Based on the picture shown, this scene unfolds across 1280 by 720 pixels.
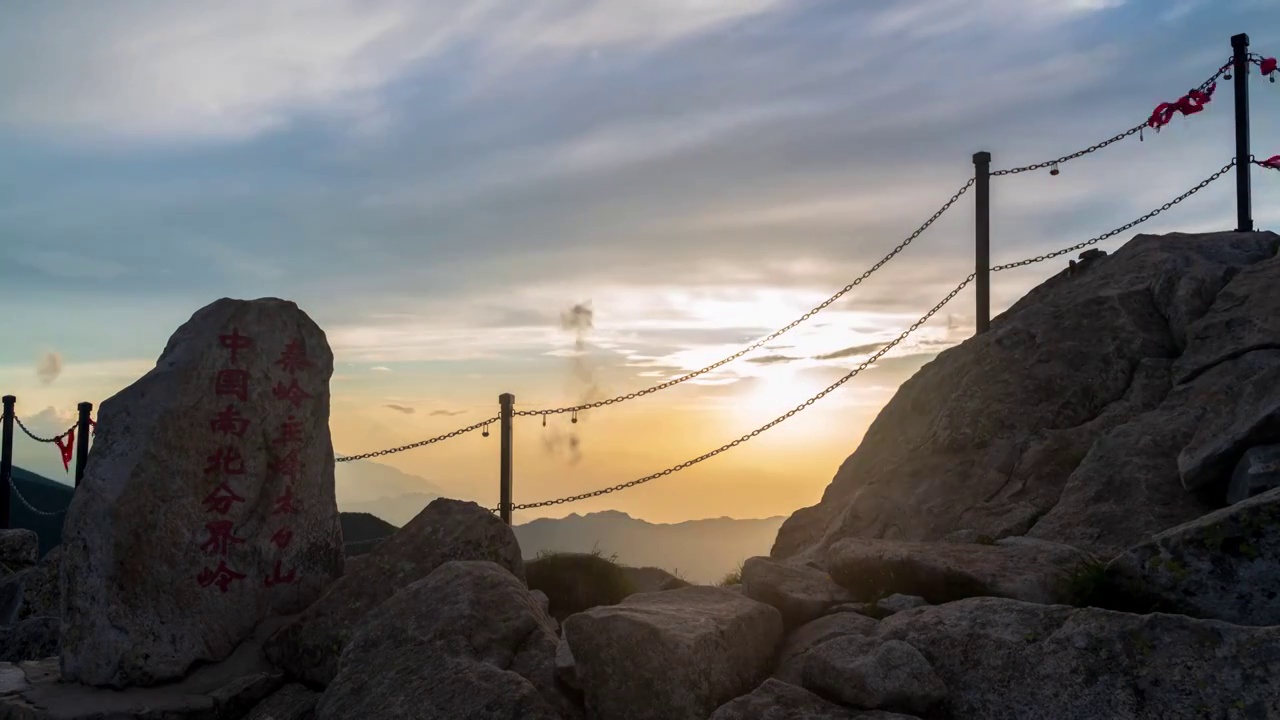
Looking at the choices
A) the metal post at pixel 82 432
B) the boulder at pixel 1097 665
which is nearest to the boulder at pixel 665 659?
the boulder at pixel 1097 665

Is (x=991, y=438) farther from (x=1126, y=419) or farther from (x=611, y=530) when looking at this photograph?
(x=611, y=530)

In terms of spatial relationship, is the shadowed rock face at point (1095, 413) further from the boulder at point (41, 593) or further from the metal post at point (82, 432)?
the metal post at point (82, 432)

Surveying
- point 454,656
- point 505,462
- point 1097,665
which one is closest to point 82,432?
point 505,462

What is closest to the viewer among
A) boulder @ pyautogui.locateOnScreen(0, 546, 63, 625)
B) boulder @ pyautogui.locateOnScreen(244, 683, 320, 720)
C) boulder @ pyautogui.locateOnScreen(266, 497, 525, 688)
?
boulder @ pyautogui.locateOnScreen(244, 683, 320, 720)

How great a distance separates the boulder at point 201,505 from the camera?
8.38 m

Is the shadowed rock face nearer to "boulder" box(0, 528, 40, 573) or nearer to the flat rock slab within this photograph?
the flat rock slab

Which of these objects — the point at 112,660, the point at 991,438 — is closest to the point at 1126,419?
the point at 991,438

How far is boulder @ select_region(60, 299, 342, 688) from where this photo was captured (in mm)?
8375

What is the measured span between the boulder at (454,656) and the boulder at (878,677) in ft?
5.65

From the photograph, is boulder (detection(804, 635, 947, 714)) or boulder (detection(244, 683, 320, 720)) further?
boulder (detection(244, 683, 320, 720))

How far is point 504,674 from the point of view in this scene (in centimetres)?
632

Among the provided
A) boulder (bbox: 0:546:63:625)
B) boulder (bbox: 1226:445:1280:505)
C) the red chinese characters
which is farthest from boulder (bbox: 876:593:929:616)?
boulder (bbox: 0:546:63:625)

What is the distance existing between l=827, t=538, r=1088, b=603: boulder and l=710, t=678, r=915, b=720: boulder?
4.81 feet

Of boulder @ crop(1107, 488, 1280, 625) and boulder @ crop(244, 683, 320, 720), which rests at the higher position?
boulder @ crop(1107, 488, 1280, 625)
